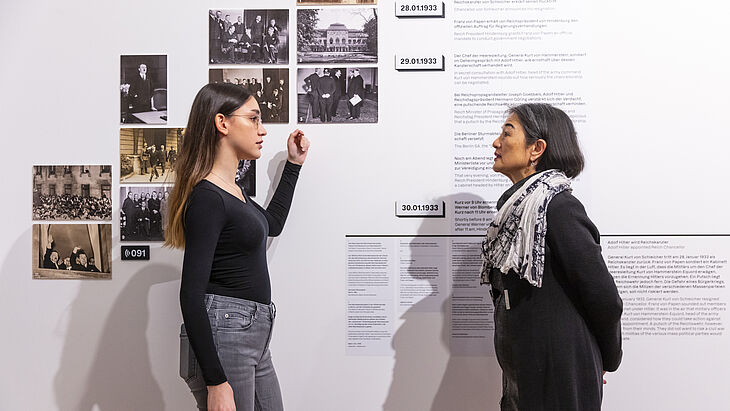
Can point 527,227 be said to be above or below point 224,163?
below

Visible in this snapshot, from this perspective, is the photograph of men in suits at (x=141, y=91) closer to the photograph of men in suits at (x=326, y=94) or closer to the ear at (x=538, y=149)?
the photograph of men in suits at (x=326, y=94)

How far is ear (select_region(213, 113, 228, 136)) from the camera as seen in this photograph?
2.04m

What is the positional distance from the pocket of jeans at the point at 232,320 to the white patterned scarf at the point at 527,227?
0.83 metres

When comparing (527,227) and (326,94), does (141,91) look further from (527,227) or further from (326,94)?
(527,227)

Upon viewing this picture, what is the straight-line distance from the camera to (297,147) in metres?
2.47

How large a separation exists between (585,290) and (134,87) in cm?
197

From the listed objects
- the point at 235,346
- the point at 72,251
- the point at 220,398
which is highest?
the point at 72,251

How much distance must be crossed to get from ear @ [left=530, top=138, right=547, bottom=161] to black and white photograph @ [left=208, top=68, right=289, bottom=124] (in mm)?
1043

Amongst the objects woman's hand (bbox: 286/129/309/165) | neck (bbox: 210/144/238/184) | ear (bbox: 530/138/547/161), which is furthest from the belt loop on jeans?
ear (bbox: 530/138/547/161)

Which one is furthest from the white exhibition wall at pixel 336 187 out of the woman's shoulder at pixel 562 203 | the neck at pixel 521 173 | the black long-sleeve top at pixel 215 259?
the woman's shoulder at pixel 562 203

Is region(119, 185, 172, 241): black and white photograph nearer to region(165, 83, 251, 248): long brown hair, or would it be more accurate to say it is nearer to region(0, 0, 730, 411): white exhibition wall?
region(0, 0, 730, 411): white exhibition wall

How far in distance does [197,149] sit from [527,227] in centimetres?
111


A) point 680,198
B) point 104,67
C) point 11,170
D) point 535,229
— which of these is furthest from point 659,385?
point 11,170

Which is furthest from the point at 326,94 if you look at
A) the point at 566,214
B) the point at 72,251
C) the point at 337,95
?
the point at 72,251
